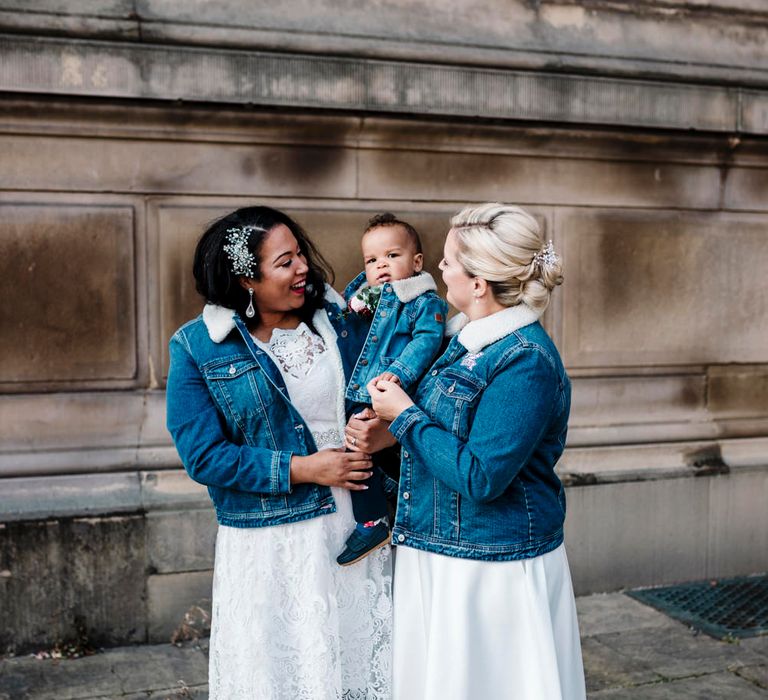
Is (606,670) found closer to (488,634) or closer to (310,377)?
(488,634)

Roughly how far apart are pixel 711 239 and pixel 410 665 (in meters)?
4.10

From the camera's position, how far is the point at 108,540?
4.79m

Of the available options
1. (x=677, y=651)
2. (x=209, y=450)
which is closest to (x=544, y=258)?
(x=209, y=450)

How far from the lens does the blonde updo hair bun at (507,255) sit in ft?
8.46

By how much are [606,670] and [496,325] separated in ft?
8.26

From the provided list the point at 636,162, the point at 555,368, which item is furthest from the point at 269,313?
the point at 636,162

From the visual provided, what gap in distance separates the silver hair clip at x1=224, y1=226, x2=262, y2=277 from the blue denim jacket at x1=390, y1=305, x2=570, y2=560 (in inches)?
24.7

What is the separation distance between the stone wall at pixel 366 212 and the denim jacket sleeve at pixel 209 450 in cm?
209

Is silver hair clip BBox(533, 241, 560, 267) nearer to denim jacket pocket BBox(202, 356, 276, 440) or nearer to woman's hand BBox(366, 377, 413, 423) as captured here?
woman's hand BBox(366, 377, 413, 423)

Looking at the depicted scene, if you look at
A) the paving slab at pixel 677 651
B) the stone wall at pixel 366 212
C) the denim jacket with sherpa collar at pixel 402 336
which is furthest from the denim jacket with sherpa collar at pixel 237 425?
the paving slab at pixel 677 651

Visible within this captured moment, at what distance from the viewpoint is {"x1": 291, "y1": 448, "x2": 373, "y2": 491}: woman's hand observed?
2.89 m

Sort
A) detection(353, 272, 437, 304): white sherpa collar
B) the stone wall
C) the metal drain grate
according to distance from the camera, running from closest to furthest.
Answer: detection(353, 272, 437, 304): white sherpa collar, the stone wall, the metal drain grate

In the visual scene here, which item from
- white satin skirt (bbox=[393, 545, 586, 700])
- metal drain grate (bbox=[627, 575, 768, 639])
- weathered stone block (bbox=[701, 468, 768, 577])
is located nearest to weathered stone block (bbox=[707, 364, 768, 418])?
weathered stone block (bbox=[701, 468, 768, 577])

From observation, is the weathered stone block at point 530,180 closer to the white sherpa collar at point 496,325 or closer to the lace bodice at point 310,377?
the lace bodice at point 310,377
